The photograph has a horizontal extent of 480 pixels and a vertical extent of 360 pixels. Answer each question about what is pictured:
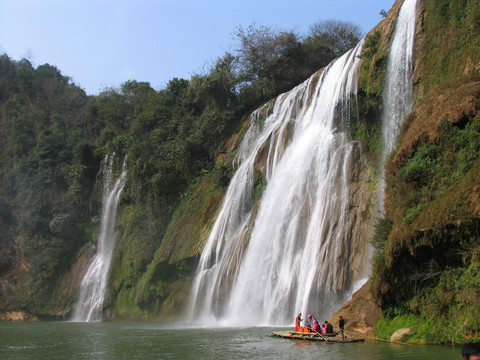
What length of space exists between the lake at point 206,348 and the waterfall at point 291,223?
232 centimetres

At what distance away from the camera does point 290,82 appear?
33.1 metres

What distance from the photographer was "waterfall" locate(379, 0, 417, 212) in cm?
1877

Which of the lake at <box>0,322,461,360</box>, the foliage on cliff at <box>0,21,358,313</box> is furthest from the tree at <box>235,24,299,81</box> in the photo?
the lake at <box>0,322,461,360</box>

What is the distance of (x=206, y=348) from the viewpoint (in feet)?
42.5

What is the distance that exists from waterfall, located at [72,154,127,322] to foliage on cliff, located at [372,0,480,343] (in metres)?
21.8

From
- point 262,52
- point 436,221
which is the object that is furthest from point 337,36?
point 436,221

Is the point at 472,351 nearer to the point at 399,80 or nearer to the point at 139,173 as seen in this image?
the point at 399,80

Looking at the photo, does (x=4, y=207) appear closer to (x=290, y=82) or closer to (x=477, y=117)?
(x=290, y=82)

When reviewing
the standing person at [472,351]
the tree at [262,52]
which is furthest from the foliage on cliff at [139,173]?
the standing person at [472,351]

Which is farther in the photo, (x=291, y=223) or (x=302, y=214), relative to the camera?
(x=291, y=223)

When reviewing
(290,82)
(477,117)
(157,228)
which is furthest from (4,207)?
(477,117)

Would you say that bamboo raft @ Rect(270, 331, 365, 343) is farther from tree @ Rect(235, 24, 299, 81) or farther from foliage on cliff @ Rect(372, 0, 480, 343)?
tree @ Rect(235, 24, 299, 81)

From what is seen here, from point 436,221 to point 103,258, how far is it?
25.6m

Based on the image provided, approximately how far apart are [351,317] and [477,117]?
20.4 ft
